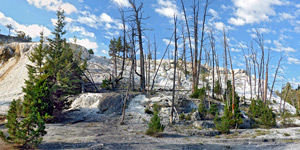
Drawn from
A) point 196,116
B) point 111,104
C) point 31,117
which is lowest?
point 196,116

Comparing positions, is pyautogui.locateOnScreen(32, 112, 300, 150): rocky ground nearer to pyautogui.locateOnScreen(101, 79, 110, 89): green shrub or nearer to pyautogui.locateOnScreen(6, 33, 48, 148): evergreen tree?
pyautogui.locateOnScreen(6, 33, 48, 148): evergreen tree

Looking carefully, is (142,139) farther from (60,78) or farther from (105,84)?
(105,84)

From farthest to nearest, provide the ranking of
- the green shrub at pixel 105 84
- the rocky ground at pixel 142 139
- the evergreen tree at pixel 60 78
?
the green shrub at pixel 105 84
the evergreen tree at pixel 60 78
the rocky ground at pixel 142 139

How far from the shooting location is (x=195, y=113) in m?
15.8

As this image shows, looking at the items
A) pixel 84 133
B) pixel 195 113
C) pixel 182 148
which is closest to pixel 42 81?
pixel 84 133

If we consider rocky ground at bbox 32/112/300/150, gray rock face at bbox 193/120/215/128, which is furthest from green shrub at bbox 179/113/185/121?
gray rock face at bbox 193/120/215/128

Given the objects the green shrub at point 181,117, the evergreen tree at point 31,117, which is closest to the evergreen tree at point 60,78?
the evergreen tree at point 31,117

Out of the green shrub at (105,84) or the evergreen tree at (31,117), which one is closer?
the evergreen tree at (31,117)

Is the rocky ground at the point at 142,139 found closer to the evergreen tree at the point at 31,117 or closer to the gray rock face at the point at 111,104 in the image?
the evergreen tree at the point at 31,117

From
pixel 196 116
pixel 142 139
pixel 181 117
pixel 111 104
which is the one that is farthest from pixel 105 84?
pixel 142 139

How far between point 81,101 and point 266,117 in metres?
16.4

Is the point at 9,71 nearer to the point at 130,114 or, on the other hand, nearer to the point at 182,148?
the point at 130,114

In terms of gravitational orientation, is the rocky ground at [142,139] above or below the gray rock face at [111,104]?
below

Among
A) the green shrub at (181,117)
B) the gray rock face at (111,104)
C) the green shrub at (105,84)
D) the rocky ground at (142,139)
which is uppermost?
the green shrub at (105,84)
